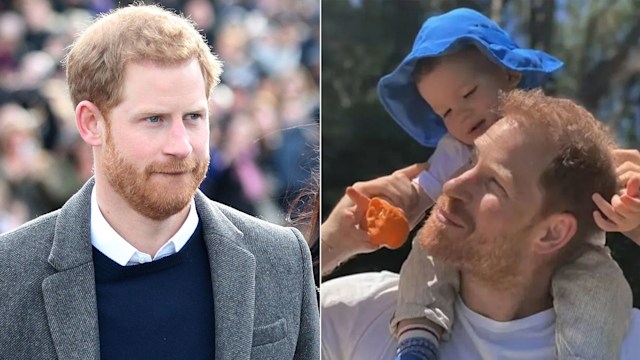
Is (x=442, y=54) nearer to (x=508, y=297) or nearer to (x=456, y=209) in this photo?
(x=456, y=209)

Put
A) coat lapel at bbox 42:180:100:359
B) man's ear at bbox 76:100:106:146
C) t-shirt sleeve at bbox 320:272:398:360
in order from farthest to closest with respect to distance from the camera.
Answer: t-shirt sleeve at bbox 320:272:398:360 < man's ear at bbox 76:100:106:146 < coat lapel at bbox 42:180:100:359

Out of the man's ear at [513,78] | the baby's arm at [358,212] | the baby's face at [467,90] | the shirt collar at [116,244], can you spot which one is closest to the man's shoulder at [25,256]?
the shirt collar at [116,244]

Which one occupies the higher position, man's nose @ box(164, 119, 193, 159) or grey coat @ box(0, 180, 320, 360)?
man's nose @ box(164, 119, 193, 159)

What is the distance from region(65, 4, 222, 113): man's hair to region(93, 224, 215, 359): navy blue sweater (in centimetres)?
36

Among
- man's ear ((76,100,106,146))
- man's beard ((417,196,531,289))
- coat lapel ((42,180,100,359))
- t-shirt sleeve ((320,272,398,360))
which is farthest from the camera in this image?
t-shirt sleeve ((320,272,398,360))

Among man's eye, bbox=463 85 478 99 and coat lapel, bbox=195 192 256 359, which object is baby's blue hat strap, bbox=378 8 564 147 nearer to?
man's eye, bbox=463 85 478 99

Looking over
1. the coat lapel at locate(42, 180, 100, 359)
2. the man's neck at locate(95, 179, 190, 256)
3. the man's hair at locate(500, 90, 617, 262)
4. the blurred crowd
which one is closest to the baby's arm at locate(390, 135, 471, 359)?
the man's hair at locate(500, 90, 617, 262)

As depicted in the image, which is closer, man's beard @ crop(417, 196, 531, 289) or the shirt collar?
the shirt collar

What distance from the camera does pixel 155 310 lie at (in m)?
1.66

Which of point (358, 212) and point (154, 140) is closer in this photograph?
point (154, 140)

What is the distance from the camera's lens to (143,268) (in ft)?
5.43

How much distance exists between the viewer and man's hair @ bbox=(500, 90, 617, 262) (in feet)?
5.61

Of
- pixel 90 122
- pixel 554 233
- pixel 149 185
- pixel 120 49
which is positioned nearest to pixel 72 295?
pixel 149 185

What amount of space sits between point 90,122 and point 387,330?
89 centimetres
